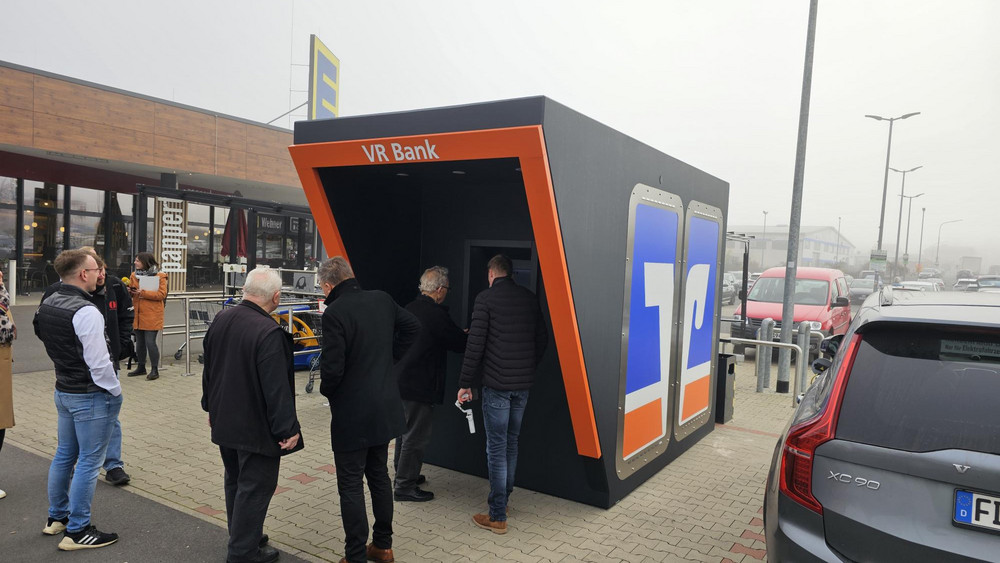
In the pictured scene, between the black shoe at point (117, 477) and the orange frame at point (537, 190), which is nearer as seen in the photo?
the orange frame at point (537, 190)

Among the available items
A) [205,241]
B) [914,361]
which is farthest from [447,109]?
[205,241]

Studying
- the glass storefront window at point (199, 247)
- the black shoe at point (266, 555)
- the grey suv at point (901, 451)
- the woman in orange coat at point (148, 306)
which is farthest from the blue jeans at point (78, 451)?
the glass storefront window at point (199, 247)

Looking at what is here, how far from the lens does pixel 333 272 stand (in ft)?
12.3

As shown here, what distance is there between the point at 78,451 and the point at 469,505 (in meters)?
2.61

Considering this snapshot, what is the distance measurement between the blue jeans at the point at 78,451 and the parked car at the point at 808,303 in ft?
36.8

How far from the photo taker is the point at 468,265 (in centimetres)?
539

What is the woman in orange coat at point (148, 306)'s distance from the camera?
850 cm

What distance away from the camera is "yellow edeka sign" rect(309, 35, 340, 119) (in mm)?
15695

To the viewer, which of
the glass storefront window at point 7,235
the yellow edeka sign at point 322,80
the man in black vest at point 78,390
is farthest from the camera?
the glass storefront window at point 7,235

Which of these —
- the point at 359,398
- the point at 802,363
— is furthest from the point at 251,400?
the point at 802,363

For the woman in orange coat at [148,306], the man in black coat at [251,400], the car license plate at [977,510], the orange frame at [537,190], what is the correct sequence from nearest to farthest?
the car license plate at [977,510]
the man in black coat at [251,400]
the orange frame at [537,190]
the woman in orange coat at [148,306]

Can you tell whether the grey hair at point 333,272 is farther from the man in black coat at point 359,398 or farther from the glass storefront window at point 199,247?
the glass storefront window at point 199,247

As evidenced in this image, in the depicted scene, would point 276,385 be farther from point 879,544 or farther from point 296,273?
point 296,273

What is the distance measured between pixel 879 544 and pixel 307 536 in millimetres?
3279
